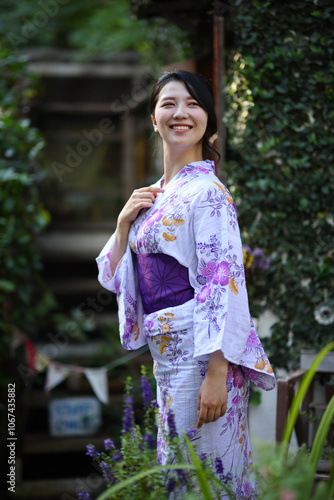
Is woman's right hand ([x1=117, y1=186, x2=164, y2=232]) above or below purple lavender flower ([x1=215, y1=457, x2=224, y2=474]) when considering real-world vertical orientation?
above

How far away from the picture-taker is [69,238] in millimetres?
8164

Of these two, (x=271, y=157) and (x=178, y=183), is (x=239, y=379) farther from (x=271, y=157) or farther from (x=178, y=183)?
(x=271, y=157)

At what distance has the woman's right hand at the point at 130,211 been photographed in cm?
226

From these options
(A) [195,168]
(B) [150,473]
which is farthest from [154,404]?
(A) [195,168]

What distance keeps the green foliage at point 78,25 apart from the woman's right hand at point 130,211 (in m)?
5.64

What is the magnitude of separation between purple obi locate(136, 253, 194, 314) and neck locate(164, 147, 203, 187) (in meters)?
0.36

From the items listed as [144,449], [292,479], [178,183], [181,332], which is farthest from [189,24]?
[292,479]

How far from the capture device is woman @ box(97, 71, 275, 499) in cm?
198

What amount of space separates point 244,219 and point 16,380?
106 inches

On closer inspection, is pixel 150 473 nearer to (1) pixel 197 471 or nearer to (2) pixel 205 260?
(1) pixel 197 471

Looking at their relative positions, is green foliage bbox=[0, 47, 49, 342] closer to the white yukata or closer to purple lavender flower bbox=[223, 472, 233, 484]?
the white yukata

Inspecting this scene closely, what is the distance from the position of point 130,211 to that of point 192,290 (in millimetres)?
418

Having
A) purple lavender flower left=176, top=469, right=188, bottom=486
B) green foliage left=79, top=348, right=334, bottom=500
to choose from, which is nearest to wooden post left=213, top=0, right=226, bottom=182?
green foliage left=79, top=348, right=334, bottom=500

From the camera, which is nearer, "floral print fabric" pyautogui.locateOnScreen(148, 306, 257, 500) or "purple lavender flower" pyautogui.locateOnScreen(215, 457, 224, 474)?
"purple lavender flower" pyautogui.locateOnScreen(215, 457, 224, 474)
